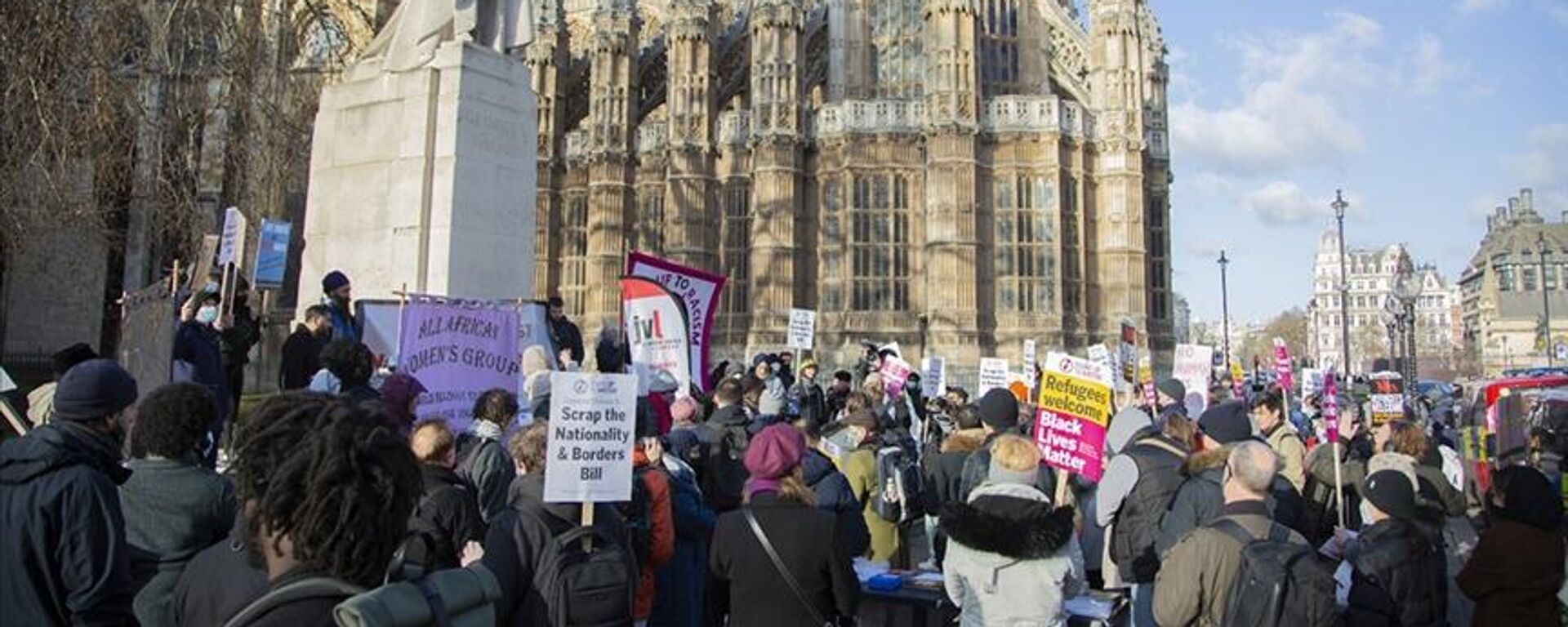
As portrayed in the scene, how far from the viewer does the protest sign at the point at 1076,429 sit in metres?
7.58

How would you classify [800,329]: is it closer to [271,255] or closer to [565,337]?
[565,337]

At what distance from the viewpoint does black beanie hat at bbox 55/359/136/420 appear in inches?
153

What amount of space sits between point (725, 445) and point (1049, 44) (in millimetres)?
29924

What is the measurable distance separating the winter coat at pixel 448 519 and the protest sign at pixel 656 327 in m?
5.60

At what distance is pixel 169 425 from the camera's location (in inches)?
157

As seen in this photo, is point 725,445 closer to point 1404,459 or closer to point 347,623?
point 1404,459

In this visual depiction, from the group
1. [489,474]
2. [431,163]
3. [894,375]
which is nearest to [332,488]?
[489,474]

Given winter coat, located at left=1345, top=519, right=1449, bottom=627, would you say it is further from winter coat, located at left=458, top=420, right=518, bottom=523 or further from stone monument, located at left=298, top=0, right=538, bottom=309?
stone monument, located at left=298, top=0, right=538, bottom=309

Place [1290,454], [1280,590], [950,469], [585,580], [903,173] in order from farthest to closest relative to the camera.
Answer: [903,173] < [950,469] < [1290,454] < [1280,590] < [585,580]

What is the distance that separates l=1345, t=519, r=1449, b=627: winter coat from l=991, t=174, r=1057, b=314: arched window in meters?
25.8

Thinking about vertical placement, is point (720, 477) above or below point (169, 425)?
below

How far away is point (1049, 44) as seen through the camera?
3466 centimetres

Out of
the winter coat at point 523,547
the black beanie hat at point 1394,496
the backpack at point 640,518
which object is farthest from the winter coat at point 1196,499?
the winter coat at point 523,547

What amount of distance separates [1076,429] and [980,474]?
75 centimetres
